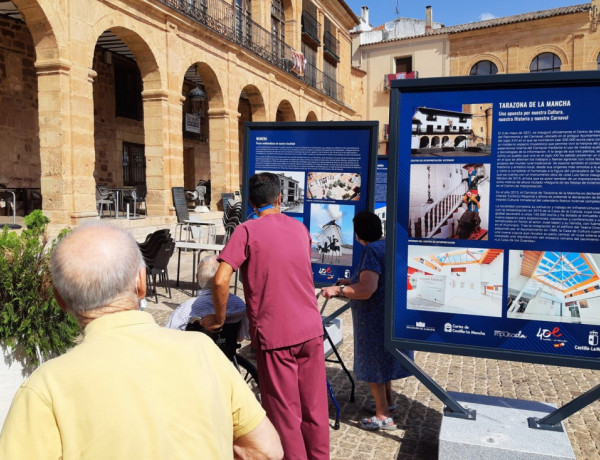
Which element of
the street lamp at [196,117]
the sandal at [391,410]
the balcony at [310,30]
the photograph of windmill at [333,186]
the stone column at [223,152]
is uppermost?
the balcony at [310,30]

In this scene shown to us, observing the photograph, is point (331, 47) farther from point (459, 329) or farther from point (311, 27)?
point (459, 329)

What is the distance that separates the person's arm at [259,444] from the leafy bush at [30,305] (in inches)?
72.0

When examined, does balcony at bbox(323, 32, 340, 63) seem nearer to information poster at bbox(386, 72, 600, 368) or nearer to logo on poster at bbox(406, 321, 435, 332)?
information poster at bbox(386, 72, 600, 368)

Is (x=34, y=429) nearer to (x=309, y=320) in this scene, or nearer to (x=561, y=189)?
(x=309, y=320)

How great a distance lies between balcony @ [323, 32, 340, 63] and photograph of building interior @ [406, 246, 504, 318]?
2621 cm

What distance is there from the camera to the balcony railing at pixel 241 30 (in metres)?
14.6

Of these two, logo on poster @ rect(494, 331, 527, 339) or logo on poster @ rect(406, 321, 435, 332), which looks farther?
logo on poster @ rect(406, 321, 435, 332)

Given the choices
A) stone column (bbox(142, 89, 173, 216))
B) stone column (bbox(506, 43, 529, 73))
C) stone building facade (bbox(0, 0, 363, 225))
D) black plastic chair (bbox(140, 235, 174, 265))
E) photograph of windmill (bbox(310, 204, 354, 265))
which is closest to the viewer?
photograph of windmill (bbox(310, 204, 354, 265))

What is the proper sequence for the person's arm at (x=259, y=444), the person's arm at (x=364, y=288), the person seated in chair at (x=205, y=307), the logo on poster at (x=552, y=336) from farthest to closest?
the person's arm at (x=364, y=288)
the person seated in chair at (x=205, y=307)
the logo on poster at (x=552, y=336)
the person's arm at (x=259, y=444)

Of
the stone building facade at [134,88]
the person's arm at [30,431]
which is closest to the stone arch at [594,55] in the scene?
the stone building facade at [134,88]

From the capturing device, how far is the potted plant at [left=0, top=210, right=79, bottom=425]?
2818 millimetres

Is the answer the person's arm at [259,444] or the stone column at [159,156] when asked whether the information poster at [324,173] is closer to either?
the person's arm at [259,444]

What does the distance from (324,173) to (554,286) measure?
1962 mm

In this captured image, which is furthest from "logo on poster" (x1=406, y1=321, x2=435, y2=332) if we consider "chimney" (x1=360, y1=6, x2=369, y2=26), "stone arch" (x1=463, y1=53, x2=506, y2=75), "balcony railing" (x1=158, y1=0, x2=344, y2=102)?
"chimney" (x1=360, y1=6, x2=369, y2=26)
